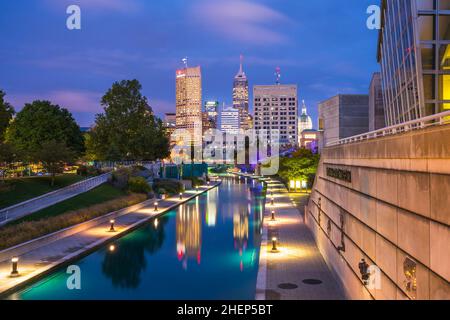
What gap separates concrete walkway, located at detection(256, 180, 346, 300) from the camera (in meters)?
16.3

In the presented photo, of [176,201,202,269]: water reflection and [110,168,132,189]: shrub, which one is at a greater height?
[110,168,132,189]: shrub

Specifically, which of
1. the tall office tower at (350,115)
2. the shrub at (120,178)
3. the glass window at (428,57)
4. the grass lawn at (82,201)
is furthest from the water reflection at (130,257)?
the tall office tower at (350,115)

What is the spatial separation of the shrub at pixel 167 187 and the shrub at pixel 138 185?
5523 millimetres

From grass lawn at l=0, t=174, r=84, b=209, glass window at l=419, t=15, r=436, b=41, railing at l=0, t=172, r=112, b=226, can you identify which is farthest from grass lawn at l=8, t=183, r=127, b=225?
glass window at l=419, t=15, r=436, b=41

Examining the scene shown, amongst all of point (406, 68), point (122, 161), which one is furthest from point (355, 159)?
point (122, 161)

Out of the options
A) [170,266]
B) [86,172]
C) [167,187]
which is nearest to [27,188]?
[170,266]

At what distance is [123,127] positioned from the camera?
214 ft

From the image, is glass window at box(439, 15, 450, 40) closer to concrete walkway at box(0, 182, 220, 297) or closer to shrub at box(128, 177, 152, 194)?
concrete walkway at box(0, 182, 220, 297)

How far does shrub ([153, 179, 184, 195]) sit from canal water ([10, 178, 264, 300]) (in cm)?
2287

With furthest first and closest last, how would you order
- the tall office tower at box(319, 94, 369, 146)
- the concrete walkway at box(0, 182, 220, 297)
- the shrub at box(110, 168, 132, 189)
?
the tall office tower at box(319, 94, 369, 146) < the shrub at box(110, 168, 132, 189) < the concrete walkway at box(0, 182, 220, 297)

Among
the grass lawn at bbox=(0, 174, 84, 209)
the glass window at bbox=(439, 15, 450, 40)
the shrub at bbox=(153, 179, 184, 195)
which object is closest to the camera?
the glass window at bbox=(439, 15, 450, 40)

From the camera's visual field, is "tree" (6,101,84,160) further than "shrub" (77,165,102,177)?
Yes

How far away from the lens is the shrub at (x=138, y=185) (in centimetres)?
5188

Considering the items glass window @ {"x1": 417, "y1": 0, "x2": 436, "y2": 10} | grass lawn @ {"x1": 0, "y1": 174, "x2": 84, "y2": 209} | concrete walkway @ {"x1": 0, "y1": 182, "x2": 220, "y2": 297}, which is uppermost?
glass window @ {"x1": 417, "y1": 0, "x2": 436, "y2": 10}
